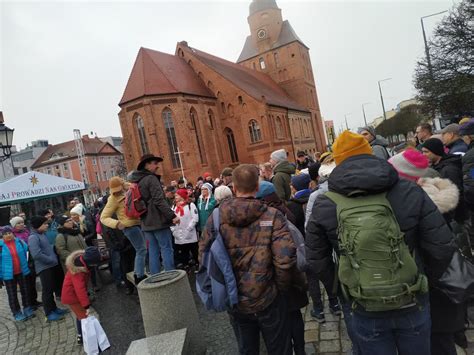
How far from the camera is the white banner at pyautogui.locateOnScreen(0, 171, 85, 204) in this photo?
1209 cm

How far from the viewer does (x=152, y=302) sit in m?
4.00

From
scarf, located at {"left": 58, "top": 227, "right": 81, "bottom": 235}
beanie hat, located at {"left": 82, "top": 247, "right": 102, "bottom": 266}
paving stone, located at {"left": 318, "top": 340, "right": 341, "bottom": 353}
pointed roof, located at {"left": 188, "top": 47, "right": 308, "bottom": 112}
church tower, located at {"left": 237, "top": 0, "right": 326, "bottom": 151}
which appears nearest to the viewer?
paving stone, located at {"left": 318, "top": 340, "right": 341, "bottom": 353}

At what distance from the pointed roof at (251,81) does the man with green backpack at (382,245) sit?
39.8 m

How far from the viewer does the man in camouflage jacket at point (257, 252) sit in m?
2.74

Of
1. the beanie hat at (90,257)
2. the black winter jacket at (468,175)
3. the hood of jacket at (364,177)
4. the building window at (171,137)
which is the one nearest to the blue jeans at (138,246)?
the beanie hat at (90,257)

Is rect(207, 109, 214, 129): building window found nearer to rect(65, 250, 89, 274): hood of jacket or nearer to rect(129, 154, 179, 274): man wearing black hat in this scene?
rect(129, 154, 179, 274): man wearing black hat

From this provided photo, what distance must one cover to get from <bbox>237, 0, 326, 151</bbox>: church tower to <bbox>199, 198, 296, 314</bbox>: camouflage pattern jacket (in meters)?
56.8

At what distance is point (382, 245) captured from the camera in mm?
1959

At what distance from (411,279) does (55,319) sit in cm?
627

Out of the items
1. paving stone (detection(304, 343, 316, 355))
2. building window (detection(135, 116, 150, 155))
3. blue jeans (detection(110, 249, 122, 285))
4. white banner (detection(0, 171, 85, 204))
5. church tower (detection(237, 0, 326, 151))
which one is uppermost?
church tower (detection(237, 0, 326, 151))

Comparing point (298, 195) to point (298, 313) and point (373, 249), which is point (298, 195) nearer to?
point (298, 313)

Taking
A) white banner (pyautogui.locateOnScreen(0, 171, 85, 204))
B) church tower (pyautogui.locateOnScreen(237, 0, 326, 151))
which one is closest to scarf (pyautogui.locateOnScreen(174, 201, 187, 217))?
white banner (pyautogui.locateOnScreen(0, 171, 85, 204))

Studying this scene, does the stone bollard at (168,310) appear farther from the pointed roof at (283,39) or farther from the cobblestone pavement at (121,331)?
the pointed roof at (283,39)

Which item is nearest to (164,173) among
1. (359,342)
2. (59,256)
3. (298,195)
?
(59,256)
